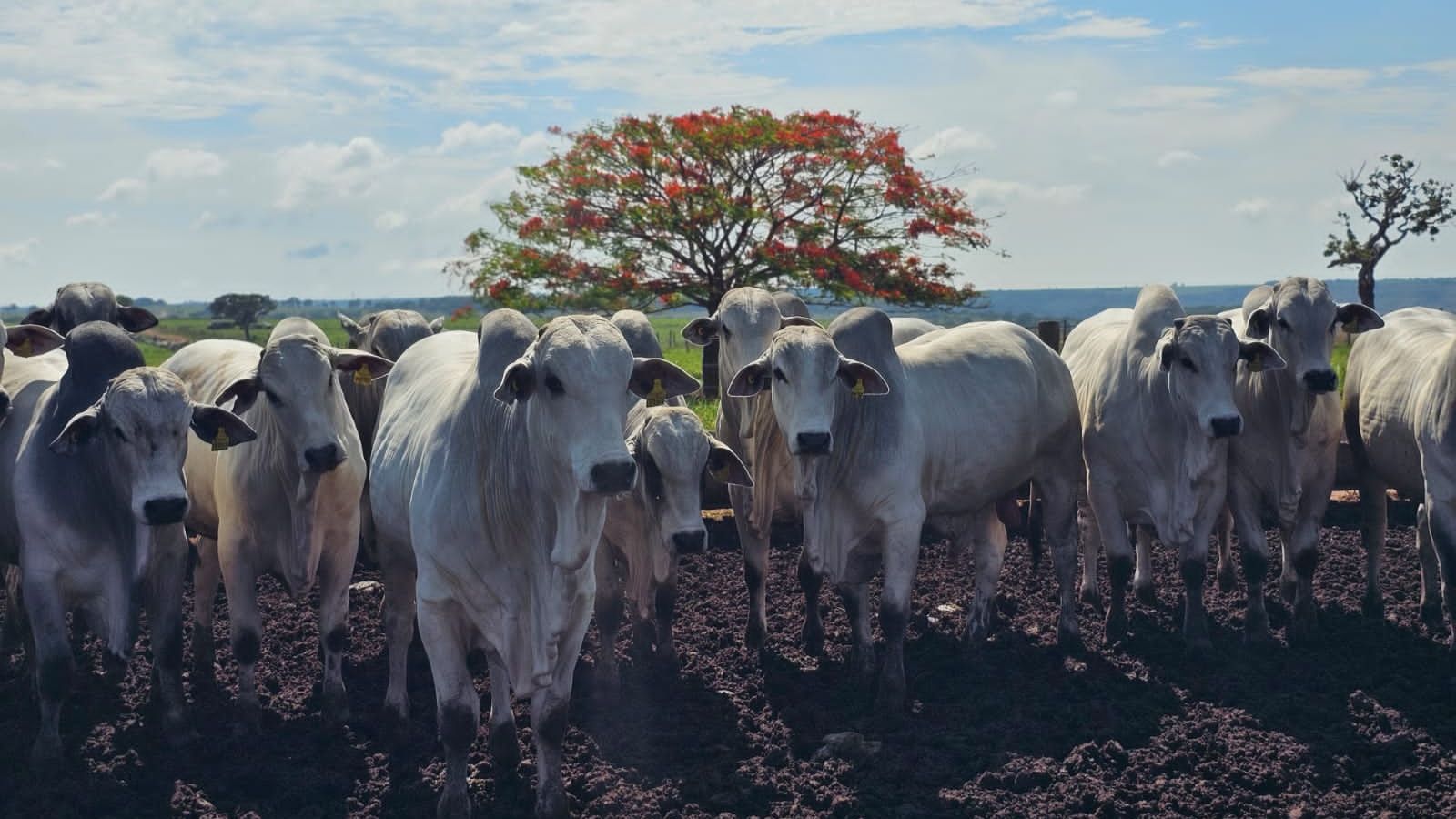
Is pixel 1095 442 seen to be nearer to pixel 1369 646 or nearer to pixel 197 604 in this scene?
pixel 1369 646

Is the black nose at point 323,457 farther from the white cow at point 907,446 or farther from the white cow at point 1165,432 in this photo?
the white cow at point 1165,432

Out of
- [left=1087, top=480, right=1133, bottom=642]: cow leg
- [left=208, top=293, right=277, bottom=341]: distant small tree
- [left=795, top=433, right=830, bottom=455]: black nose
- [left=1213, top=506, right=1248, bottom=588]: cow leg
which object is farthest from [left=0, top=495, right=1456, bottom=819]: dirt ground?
[left=208, top=293, right=277, bottom=341]: distant small tree

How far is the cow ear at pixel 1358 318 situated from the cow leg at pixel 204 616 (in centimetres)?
595

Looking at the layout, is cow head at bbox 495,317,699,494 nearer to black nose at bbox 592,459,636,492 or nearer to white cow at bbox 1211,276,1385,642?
black nose at bbox 592,459,636,492

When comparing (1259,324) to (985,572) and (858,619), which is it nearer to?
(985,572)

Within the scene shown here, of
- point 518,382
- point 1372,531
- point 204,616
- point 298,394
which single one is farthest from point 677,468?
point 1372,531

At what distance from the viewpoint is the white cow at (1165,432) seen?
24.1 ft

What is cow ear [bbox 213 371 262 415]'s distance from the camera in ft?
20.9

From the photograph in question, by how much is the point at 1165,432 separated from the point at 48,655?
5392 mm

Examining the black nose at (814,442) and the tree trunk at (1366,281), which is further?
the tree trunk at (1366,281)

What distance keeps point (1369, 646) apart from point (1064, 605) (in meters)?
1.52

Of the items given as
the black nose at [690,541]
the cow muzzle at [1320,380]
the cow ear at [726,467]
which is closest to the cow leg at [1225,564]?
the cow muzzle at [1320,380]

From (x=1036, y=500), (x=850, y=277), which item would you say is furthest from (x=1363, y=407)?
(x=850, y=277)

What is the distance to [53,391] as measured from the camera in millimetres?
6473
